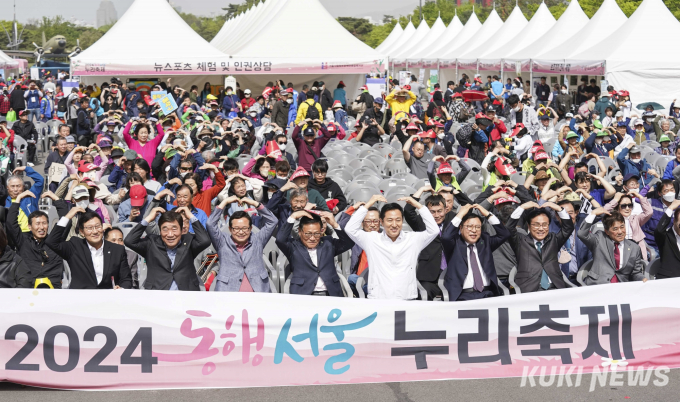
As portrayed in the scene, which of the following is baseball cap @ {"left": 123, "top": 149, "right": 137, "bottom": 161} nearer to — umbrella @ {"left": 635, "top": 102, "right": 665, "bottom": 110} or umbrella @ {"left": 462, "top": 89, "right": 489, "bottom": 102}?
umbrella @ {"left": 462, "top": 89, "right": 489, "bottom": 102}

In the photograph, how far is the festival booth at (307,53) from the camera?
26.4 metres

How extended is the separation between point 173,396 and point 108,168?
6220 mm

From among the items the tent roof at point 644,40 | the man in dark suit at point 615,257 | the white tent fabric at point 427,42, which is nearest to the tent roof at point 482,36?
the white tent fabric at point 427,42

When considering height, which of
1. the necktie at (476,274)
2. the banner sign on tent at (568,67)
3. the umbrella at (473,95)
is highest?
the banner sign on tent at (568,67)

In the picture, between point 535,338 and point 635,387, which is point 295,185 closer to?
point 535,338

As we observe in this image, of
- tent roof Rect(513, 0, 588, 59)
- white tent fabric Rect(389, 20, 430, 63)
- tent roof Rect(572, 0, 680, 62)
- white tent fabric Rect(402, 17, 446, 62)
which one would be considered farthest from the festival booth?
white tent fabric Rect(389, 20, 430, 63)

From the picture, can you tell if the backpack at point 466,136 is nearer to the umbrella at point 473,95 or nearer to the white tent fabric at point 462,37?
the umbrella at point 473,95

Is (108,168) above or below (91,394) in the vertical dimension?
above

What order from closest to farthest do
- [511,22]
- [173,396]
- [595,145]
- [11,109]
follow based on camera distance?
Result: 1. [173,396]
2. [595,145]
3. [11,109]
4. [511,22]

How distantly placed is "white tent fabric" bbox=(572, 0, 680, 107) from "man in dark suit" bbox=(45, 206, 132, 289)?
67.6ft

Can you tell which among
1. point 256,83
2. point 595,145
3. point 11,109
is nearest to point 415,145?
point 595,145

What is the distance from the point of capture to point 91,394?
19.5 ft

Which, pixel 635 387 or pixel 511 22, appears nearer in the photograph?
pixel 635 387

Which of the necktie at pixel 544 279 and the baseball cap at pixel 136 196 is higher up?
the baseball cap at pixel 136 196
